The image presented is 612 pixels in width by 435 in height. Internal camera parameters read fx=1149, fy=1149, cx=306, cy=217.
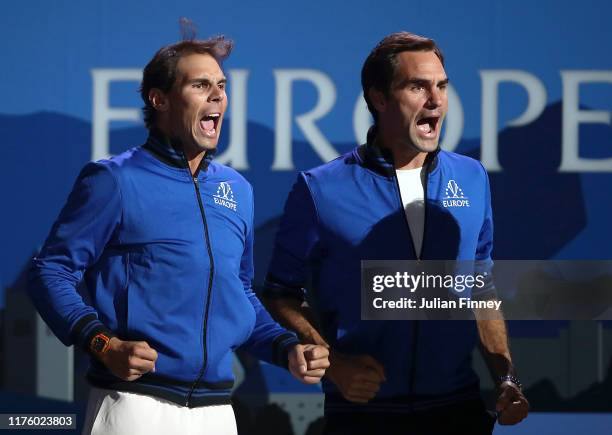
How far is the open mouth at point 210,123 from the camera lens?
9.61 ft

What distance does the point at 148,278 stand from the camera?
273cm

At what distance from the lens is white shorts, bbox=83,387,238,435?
2.72 metres

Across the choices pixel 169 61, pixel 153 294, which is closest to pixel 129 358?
pixel 153 294

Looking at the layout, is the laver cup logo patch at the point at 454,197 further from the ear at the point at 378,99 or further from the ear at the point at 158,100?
the ear at the point at 158,100

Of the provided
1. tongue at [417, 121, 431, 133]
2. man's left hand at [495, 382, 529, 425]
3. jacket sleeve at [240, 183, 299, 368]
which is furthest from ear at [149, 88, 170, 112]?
man's left hand at [495, 382, 529, 425]

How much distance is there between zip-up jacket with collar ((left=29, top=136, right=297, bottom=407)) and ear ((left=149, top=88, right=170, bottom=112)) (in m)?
0.17

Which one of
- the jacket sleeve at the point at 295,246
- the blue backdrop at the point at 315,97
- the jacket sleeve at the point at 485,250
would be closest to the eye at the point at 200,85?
the jacket sleeve at the point at 295,246

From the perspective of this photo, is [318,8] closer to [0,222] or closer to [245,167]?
[245,167]

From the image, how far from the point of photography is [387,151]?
312 centimetres

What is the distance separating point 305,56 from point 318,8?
0.61 feet

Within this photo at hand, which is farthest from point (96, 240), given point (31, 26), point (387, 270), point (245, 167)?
point (31, 26)

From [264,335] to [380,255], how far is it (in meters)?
0.37

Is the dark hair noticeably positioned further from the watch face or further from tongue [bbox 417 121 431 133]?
the watch face

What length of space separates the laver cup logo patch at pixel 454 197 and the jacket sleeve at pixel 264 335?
20.9 inches
